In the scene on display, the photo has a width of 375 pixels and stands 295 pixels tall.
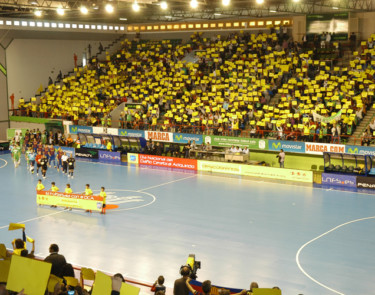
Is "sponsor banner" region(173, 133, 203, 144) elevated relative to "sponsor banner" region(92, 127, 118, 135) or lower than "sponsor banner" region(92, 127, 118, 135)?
lower

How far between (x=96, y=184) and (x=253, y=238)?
45.6 feet

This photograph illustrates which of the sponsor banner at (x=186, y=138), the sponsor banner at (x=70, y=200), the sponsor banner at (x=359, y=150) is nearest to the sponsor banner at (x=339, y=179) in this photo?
the sponsor banner at (x=359, y=150)

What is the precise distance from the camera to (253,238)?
886 inches

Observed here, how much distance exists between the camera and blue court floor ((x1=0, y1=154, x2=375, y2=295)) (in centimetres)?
1856

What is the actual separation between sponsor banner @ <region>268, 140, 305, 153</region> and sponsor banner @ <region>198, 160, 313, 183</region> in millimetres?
2752

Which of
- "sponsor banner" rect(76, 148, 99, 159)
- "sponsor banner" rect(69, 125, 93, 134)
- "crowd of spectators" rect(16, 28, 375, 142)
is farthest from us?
"sponsor banner" rect(69, 125, 93, 134)

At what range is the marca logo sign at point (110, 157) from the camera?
139 feet

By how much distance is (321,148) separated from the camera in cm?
3625

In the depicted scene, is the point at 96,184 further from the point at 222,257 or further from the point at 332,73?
the point at 332,73

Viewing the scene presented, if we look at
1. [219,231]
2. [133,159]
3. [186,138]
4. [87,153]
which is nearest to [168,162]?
[186,138]

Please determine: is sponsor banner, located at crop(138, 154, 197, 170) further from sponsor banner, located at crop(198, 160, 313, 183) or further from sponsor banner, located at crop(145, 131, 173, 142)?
sponsor banner, located at crop(145, 131, 173, 142)

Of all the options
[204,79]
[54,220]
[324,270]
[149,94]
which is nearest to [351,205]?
[324,270]

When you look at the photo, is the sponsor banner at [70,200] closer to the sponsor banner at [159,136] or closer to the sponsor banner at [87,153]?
the sponsor banner at [87,153]

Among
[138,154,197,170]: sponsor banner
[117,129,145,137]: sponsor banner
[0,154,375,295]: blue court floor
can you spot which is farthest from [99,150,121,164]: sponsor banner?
[0,154,375,295]: blue court floor
